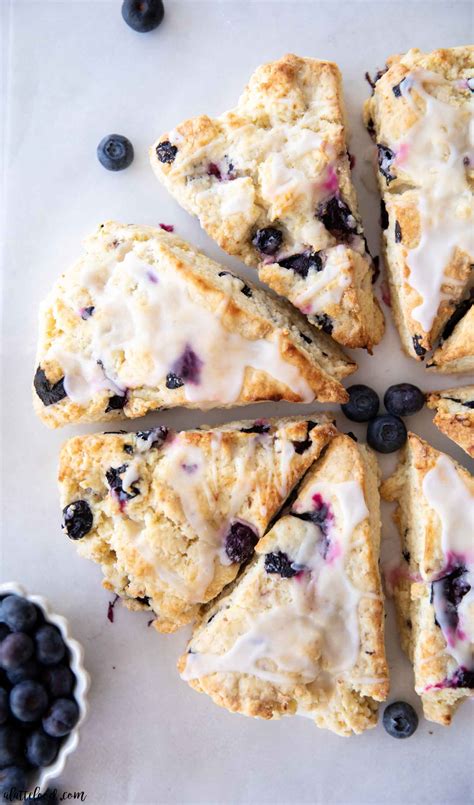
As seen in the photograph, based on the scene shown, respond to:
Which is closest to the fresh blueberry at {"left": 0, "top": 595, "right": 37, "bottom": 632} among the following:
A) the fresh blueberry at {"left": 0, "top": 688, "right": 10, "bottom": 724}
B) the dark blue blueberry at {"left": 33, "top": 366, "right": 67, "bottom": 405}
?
the fresh blueberry at {"left": 0, "top": 688, "right": 10, "bottom": 724}

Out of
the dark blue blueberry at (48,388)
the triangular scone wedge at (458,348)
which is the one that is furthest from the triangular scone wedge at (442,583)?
the dark blue blueberry at (48,388)

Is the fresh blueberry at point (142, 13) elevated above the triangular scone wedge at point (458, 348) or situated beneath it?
elevated above

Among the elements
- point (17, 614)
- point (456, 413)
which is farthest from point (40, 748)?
point (456, 413)

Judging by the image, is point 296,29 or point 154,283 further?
point 296,29

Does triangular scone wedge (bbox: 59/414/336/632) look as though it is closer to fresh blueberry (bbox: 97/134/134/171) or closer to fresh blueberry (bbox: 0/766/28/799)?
fresh blueberry (bbox: 0/766/28/799)

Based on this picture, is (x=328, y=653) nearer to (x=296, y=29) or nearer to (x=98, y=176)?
(x=98, y=176)

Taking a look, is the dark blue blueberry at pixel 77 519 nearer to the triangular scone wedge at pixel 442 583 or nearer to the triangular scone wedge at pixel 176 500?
the triangular scone wedge at pixel 176 500

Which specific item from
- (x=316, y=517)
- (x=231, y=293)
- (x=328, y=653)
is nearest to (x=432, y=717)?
(x=328, y=653)
